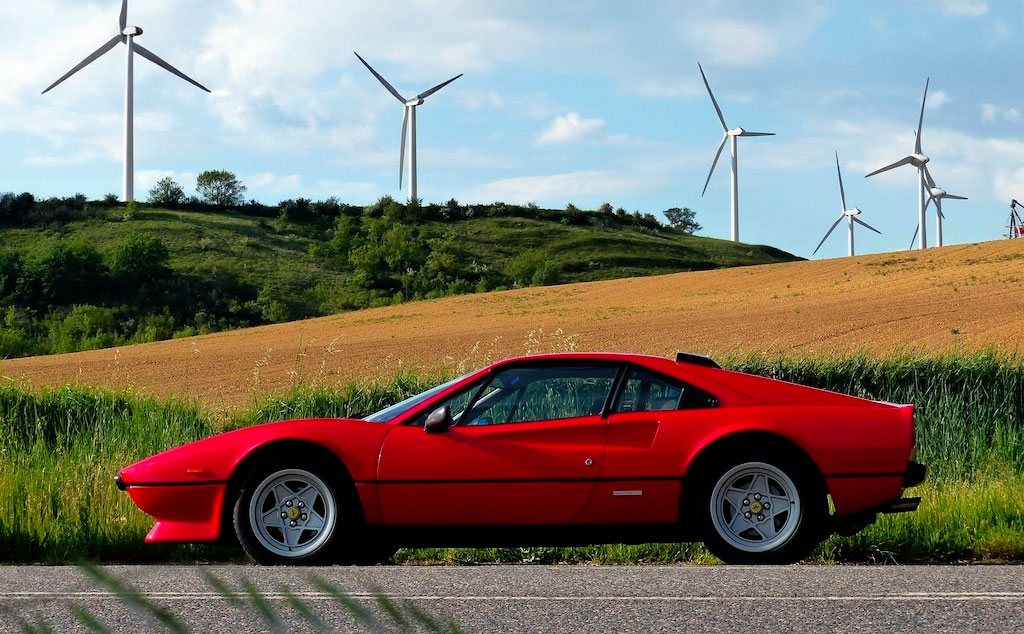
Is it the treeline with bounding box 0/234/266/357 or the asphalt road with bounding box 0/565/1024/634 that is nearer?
the asphalt road with bounding box 0/565/1024/634

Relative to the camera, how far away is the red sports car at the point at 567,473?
22.9ft

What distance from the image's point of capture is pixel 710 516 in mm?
6957

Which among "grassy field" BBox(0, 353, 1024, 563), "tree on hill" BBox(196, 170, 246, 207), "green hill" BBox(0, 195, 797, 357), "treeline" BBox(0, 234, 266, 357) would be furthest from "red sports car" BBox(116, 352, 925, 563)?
"tree on hill" BBox(196, 170, 246, 207)

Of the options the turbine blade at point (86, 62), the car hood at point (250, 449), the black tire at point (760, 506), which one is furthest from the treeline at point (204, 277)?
the black tire at point (760, 506)

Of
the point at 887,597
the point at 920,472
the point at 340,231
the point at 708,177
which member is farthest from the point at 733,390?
the point at 340,231

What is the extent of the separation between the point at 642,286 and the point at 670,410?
196ft

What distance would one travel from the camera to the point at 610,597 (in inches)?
237

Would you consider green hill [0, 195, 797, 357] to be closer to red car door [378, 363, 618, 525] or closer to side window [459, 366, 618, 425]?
side window [459, 366, 618, 425]

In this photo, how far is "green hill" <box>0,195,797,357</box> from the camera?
243ft

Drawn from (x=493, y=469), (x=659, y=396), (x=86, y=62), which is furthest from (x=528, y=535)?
(x=86, y=62)

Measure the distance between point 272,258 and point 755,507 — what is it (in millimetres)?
87588

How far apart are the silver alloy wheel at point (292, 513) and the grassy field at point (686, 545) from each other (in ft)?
4.32

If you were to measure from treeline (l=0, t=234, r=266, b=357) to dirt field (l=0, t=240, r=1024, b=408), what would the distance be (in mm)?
16340

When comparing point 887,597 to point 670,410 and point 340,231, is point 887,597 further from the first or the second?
point 340,231
